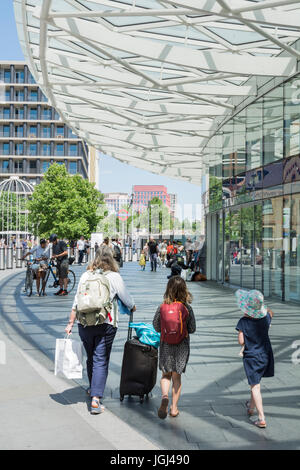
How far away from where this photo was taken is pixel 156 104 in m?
20.8

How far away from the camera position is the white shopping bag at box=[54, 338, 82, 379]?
17.4ft

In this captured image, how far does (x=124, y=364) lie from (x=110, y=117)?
1846 centimetres

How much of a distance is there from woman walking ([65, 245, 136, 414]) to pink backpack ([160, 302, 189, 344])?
1.80ft

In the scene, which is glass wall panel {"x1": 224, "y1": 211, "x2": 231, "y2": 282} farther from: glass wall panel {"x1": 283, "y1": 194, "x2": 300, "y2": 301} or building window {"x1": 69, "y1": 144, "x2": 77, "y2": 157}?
building window {"x1": 69, "y1": 144, "x2": 77, "y2": 157}

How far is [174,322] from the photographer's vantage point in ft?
16.4

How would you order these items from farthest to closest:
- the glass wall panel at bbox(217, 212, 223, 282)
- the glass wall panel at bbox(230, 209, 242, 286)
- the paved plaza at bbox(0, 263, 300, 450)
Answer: the glass wall panel at bbox(217, 212, 223, 282) → the glass wall panel at bbox(230, 209, 242, 286) → the paved plaza at bbox(0, 263, 300, 450)

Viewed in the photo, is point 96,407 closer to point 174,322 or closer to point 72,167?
point 174,322

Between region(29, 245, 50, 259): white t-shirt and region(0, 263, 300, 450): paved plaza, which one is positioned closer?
region(0, 263, 300, 450): paved plaza

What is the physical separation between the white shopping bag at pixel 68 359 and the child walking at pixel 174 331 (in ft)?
2.72

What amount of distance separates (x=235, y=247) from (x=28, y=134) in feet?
258

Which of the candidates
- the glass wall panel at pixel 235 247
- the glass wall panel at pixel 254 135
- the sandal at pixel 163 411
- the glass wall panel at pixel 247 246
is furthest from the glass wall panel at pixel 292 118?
the sandal at pixel 163 411

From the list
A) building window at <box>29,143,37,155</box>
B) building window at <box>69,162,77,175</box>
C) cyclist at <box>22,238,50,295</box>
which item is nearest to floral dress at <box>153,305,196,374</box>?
cyclist at <box>22,238,50,295</box>

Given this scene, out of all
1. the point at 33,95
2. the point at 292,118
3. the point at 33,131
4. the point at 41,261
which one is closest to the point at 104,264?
the point at 292,118
